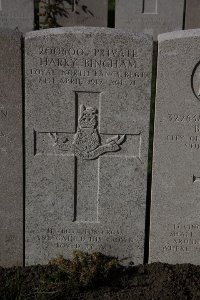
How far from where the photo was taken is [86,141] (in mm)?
4332

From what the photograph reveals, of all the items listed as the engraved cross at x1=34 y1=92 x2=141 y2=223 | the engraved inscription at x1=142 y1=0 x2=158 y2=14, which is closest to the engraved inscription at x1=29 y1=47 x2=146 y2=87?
the engraved cross at x1=34 y1=92 x2=141 y2=223

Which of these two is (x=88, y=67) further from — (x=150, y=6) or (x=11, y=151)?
(x=150, y=6)

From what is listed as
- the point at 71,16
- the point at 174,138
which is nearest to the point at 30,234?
the point at 174,138

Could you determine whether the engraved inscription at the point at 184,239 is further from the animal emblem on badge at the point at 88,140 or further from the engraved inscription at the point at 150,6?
the engraved inscription at the point at 150,6

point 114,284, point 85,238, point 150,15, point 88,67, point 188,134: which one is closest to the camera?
point 88,67

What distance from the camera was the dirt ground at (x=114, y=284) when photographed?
4.20 meters

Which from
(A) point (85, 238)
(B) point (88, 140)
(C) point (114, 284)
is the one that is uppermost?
(B) point (88, 140)

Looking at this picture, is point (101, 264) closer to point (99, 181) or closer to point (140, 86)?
point (99, 181)

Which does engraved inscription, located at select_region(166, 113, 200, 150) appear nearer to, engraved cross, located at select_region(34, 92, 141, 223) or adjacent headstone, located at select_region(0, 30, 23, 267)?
engraved cross, located at select_region(34, 92, 141, 223)

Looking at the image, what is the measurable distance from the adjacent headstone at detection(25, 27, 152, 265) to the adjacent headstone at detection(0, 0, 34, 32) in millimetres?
6219

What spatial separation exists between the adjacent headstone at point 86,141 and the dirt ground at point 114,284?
16cm

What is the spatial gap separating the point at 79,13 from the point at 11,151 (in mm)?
6502

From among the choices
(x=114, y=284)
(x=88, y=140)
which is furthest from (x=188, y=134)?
(x=114, y=284)

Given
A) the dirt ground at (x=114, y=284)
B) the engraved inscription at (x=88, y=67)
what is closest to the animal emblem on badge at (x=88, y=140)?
the engraved inscription at (x=88, y=67)
